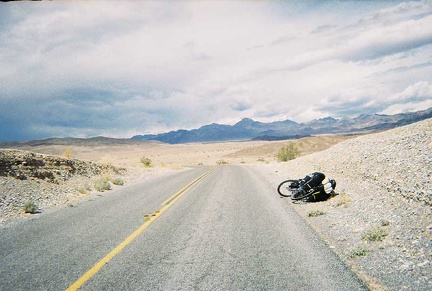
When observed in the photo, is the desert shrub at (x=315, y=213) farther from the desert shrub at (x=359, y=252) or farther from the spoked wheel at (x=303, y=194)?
the desert shrub at (x=359, y=252)

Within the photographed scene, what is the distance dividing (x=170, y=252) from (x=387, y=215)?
5704mm

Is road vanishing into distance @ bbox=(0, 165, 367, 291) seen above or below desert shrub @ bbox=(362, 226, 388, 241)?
above

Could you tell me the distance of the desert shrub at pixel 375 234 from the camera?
6410 millimetres

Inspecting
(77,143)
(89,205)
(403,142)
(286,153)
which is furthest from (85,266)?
(77,143)

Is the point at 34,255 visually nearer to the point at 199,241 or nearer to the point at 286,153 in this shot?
the point at 199,241

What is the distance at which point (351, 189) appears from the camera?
11.6 metres

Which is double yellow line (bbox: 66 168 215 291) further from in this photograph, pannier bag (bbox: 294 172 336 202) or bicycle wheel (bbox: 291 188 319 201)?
pannier bag (bbox: 294 172 336 202)

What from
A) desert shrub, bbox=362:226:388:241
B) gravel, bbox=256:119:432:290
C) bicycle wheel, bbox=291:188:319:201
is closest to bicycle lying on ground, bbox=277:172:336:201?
bicycle wheel, bbox=291:188:319:201

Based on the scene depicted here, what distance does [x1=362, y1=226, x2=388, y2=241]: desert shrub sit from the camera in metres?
6.41

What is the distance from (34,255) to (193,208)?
5110 mm

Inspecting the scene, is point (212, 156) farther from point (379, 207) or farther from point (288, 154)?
point (379, 207)

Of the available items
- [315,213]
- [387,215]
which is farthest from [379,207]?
[315,213]

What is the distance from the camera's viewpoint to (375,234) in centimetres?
644

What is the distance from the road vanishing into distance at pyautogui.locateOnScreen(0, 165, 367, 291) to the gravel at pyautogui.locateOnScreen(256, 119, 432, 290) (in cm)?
52
